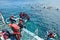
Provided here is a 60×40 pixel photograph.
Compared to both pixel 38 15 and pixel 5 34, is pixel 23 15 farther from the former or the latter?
pixel 5 34

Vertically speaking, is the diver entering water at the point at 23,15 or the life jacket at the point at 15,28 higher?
the diver entering water at the point at 23,15

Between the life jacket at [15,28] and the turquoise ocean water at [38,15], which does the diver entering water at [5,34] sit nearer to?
the life jacket at [15,28]

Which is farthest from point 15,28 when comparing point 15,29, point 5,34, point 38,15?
point 38,15

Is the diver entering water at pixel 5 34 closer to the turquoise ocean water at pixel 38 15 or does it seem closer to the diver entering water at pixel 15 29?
the diver entering water at pixel 15 29

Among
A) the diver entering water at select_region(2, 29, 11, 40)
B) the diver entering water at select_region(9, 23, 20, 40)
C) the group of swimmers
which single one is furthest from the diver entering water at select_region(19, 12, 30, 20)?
the diver entering water at select_region(2, 29, 11, 40)

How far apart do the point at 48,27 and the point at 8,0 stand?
0.48m

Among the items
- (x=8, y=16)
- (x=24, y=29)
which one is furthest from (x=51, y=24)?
(x=8, y=16)

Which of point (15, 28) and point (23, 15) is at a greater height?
point (23, 15)

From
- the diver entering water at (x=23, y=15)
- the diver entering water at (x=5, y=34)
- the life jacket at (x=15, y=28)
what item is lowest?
the diver entering water at (x=5, y=34)

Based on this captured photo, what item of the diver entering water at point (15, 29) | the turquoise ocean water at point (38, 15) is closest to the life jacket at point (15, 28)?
the diver entering water at point (15, 29)

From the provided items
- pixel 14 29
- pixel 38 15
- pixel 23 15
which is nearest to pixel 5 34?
pixel 14 29

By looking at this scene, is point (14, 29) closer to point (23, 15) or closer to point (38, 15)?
point (23, 15)

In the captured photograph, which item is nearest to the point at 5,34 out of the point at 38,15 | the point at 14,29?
the point at 14,29

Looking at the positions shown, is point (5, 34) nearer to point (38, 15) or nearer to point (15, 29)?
point (15, 29)
